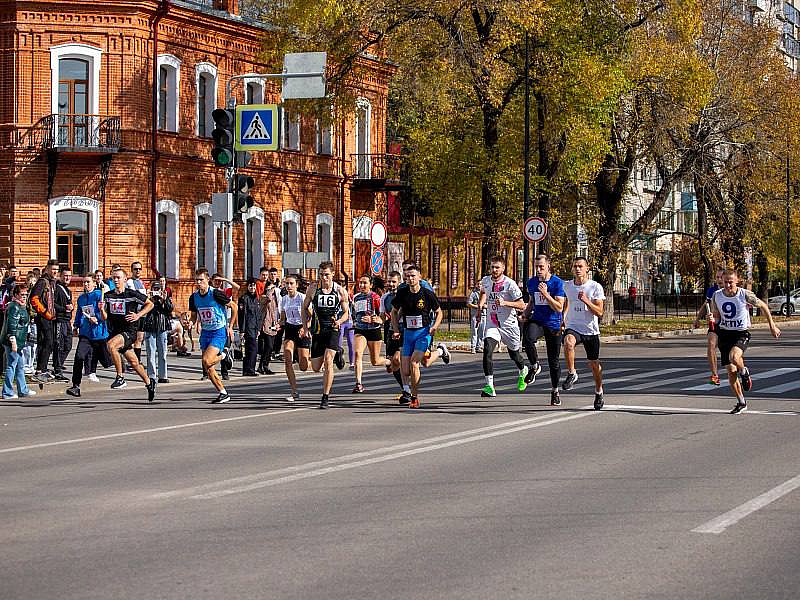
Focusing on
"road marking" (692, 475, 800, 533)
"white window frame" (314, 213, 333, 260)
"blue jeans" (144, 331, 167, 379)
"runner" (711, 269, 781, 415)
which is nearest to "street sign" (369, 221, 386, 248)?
"blue jeans" (144, 331, 167, 379)

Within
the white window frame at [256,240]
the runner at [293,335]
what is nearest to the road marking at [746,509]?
the runner at [293,335]

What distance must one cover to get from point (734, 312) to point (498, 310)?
411 cm

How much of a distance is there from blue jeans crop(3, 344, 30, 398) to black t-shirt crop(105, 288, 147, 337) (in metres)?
1.55

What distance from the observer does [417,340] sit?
1741 centimetres

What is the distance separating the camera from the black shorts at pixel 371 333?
66.3 feet

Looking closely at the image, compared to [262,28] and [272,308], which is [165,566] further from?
[262,28]

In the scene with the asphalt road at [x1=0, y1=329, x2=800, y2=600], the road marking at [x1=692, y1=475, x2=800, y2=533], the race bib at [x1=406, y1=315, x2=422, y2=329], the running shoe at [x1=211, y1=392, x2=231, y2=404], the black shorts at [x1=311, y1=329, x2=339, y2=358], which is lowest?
the road marking at [x1=692, y1=475, x2=800, y2=533]

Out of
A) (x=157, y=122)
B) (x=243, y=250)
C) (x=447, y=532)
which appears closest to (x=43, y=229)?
(x=157, y=122)

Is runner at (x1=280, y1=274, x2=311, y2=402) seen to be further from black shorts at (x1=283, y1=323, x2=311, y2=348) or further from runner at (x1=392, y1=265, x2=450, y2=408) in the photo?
runner at (x1=392, y1=265, x2=450, y2=408)

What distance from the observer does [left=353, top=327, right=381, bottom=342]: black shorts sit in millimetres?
20219

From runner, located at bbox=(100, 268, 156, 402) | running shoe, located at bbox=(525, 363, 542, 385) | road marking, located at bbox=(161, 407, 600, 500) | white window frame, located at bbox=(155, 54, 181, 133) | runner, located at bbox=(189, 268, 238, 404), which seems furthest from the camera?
white window frame, located at bbox=(155, 54, 181, 133)

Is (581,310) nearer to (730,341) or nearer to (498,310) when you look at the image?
(730,341)

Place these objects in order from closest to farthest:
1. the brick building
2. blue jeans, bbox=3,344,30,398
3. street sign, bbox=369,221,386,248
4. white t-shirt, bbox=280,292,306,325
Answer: white t-shirt, bbox=280,292,306,325, blue jeans, bbox=3,344,30,398, street sign, bbox=369,221,386,248, the brick building

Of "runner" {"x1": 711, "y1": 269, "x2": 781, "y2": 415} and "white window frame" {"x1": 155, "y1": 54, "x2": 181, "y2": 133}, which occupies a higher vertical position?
"white window frame" {"x1": 155, "y1": 54, "x2": 181, "y2": 133}
